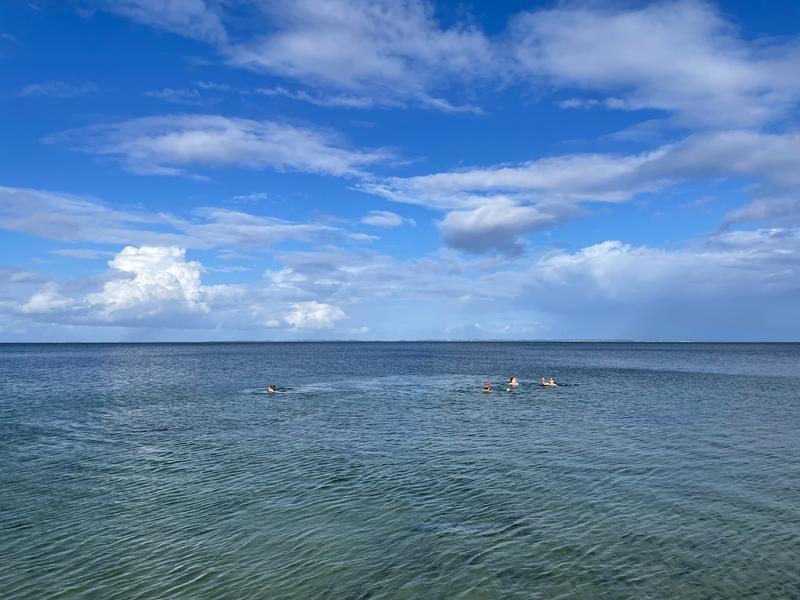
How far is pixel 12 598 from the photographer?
18203 millimetres

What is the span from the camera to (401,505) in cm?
2744

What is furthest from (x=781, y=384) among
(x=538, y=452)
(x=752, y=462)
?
(x=538, y=452)

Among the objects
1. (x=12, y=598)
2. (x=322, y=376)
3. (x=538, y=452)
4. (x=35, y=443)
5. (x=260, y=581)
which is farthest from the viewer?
(x=322, y=376)

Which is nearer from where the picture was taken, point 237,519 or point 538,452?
point 237,519

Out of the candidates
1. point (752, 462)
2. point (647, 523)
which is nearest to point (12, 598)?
point (647, 523)

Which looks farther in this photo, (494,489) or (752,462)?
(752,462)

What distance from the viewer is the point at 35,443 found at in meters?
42.9

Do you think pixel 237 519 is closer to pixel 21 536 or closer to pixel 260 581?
pixel 260 581

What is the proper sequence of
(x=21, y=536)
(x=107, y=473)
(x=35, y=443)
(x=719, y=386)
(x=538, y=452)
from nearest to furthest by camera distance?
(x=21, y=536) < (x=107, y=473) < (x=538, y=452) < (x=35, y=443) < (x=719, y=386)

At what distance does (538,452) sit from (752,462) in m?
14.2

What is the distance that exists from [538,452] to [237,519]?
22888 mm

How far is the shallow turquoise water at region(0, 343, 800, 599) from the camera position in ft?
64.1

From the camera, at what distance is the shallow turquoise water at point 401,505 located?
1955 cm

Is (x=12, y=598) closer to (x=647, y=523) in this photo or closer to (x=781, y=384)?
(x=647, y=523)
